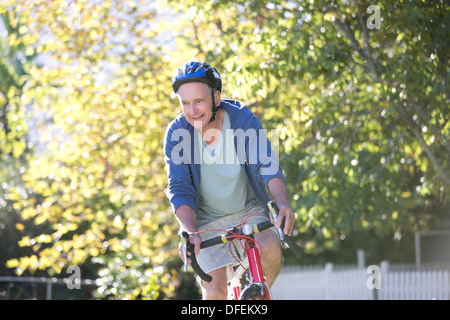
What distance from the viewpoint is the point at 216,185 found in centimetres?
373

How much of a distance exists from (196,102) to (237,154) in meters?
0.33

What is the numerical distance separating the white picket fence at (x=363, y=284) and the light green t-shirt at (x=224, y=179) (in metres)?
10.2

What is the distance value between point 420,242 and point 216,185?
1707 cm

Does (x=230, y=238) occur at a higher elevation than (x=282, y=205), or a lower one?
lower

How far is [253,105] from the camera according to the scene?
33.4 ft

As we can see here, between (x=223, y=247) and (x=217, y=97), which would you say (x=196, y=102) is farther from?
(x=223, y=247)

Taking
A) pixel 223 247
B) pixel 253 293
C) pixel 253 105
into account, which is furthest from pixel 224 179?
pixel 253 105

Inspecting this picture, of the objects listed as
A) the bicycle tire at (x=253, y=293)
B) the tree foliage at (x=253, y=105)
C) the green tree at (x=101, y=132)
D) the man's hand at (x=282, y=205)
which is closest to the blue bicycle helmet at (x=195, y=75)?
the man's hand at (x=282, y=205)

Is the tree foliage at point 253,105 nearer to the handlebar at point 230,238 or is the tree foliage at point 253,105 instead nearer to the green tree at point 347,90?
the green tree at point 347,90

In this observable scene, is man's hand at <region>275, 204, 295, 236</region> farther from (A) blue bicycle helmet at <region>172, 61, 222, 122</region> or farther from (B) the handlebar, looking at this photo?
(A) blue bicycle helmet at <region>172, 61, 222, 122</region>

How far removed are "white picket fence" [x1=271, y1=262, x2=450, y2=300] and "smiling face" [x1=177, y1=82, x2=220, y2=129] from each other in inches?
412

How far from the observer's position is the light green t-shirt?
368cm

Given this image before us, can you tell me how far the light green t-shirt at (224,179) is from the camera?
3680 millimetres

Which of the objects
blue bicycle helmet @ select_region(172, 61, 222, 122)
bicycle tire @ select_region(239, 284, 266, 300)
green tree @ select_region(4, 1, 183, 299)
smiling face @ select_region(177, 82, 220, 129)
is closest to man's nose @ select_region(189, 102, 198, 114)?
smiling face @ select_region(177, 82, 220, 129)
